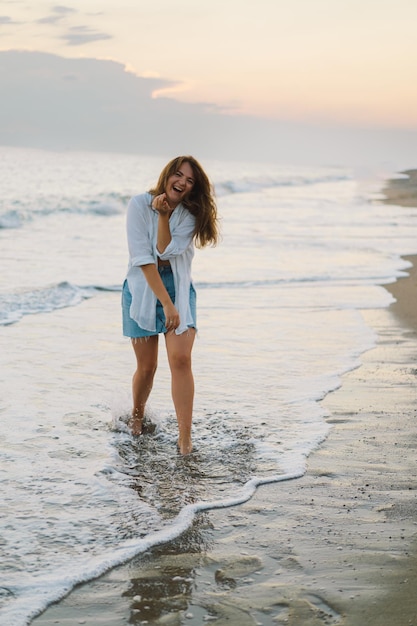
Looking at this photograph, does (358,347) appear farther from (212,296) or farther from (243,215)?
(243,215)

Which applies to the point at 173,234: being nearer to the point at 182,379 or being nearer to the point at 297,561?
the point at 182,379

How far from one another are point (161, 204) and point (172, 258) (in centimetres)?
34

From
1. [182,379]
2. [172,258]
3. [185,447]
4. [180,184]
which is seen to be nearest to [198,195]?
[180,184]

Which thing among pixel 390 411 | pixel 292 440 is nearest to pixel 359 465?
pixel 292 440

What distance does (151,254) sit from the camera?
4.63 m

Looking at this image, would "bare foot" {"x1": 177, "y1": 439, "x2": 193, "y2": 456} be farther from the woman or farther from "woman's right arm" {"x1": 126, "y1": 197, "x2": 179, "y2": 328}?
"woman's right arm" {"x1": 126, "y1": 197, "x2": 179, "y2": 328}

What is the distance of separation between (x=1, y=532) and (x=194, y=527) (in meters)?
0.87

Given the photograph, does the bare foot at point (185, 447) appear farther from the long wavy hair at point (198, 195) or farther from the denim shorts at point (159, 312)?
the long wavy hair at point (198, 195)

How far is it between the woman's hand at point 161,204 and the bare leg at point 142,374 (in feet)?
2.71

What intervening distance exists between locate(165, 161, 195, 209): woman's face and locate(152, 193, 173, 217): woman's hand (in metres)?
0.07

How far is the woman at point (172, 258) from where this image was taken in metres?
4.58

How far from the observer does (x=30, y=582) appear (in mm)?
3125

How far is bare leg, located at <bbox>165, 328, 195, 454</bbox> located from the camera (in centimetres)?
469

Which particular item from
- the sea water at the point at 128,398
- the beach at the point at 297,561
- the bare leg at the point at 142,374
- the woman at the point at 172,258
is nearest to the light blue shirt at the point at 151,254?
the woman at the point at 172,258
